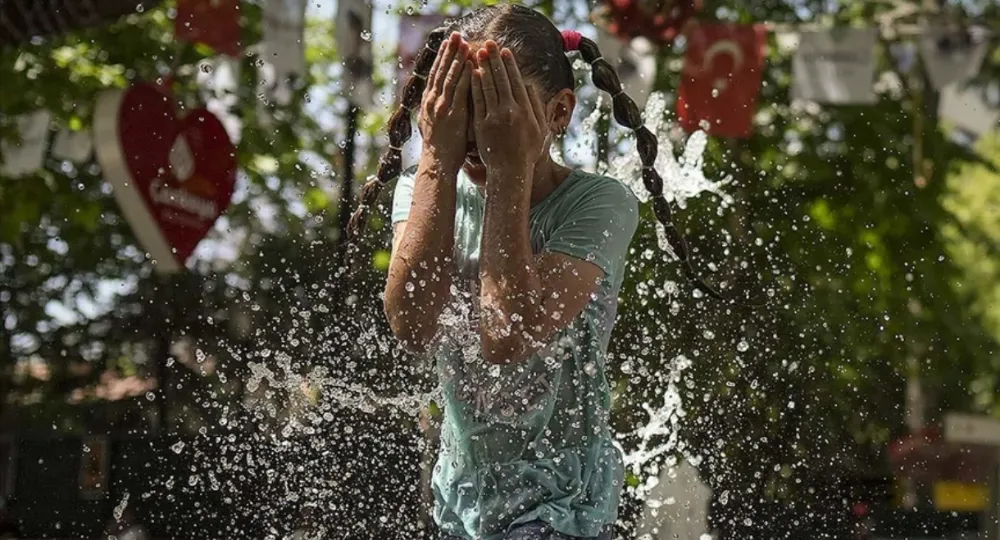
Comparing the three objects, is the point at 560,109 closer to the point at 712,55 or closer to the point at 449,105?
the point at 449,105

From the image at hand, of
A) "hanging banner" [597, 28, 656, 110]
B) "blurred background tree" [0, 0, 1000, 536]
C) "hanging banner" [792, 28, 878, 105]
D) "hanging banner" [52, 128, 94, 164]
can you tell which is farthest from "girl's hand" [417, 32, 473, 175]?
"hanging banner" [52, 128, 94, 164]

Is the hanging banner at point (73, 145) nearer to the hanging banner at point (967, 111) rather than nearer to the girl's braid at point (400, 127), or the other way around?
the hanging banner at point (967, 111)

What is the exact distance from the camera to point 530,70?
233 centimetres

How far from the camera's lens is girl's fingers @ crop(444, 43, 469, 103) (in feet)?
7.23

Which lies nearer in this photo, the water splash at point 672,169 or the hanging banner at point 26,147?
the water splash at point 672,169

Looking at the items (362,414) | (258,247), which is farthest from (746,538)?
(258,247)

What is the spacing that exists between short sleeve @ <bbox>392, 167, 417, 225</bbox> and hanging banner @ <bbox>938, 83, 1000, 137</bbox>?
8.87 metres

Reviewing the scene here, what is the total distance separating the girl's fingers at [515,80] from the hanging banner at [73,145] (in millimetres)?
8580

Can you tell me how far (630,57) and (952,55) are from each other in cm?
257

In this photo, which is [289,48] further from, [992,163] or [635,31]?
[992,163]

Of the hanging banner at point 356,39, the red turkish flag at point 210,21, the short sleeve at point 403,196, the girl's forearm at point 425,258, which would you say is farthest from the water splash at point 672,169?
the red turkish flag at point 210,21

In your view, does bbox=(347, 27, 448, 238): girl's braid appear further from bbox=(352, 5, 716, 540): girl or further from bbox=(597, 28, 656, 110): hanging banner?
bbox=(597, 28, 656, 110): hanging banner

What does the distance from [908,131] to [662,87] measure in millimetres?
2402

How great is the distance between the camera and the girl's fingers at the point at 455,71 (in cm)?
221
